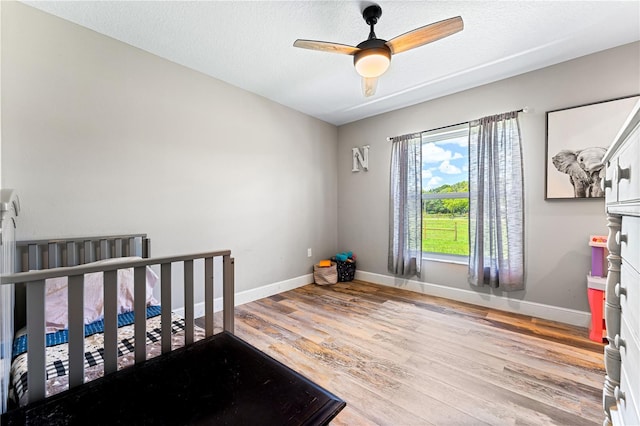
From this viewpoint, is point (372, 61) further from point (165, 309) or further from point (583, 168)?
point (583, 168)

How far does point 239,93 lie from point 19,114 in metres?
1.84

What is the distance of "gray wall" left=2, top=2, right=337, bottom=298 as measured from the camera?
1.84 metres

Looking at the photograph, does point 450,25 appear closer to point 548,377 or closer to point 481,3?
point 481,3

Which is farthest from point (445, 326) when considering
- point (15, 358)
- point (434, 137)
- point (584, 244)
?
point (15, 358)

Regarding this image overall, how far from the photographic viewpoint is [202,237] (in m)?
2.74

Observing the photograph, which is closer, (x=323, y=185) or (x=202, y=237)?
(x=202, y=237)

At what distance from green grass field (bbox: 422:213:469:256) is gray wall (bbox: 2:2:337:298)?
5.73 ft

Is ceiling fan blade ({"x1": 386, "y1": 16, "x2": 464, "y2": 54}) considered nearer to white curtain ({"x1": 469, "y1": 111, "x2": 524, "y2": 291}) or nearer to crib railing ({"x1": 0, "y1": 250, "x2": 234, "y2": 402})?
white curtain ({"x1": 469, "y1": 111, "x2": 524, "y2": 291})

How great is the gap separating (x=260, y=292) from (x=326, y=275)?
3.27ft

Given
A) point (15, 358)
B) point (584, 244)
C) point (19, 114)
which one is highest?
point (19, 114)

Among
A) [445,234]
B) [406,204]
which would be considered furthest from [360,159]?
[445,234]

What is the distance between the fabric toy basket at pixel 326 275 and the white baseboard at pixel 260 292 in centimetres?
17

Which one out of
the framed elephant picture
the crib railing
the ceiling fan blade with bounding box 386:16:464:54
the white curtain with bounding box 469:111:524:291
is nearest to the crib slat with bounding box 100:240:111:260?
the crib railing

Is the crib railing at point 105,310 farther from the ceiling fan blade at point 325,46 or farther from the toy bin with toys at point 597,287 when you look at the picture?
the toy bin with toys at point 597,287
